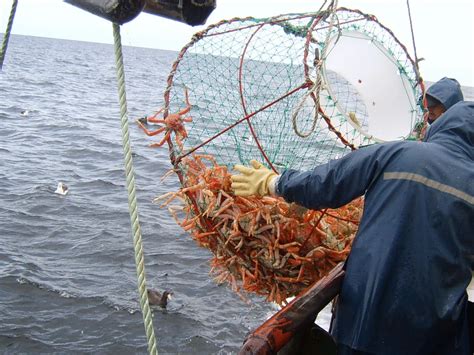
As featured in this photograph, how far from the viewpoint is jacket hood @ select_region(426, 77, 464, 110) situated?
3232 mm

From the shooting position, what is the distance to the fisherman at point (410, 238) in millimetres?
2285

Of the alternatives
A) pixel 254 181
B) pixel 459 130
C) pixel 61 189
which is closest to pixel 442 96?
pixel 459 130

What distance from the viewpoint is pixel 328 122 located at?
303 centimetres

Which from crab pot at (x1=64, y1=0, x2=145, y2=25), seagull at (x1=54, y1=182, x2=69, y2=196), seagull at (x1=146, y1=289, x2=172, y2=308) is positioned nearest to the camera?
crab pot at (x1=64, y1=0, x2=145, y2=25)

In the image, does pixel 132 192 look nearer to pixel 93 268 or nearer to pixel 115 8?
pixel 115 8

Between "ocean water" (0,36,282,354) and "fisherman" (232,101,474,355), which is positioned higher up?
"fisherman" (232,101,474,355)

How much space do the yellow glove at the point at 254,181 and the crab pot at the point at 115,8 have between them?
1.37 meters

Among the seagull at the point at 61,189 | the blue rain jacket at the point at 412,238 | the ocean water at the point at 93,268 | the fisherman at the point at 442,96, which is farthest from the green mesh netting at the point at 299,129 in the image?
the seagull at the point at 61,189

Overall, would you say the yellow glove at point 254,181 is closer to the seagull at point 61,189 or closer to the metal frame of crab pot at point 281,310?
the metal frame of crab pot at point 281,310

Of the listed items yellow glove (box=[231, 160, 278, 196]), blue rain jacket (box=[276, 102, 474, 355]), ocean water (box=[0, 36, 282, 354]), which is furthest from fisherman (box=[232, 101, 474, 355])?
ocean water (box=[0, 36, 282, 354])

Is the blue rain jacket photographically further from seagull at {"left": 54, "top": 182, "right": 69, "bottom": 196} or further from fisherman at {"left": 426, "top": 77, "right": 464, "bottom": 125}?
seagull at {"left": 54, "top": 182, "right": 69, "bottom": 196}

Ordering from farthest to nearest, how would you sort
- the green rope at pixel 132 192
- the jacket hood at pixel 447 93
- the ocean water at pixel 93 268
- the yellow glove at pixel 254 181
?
the ocean water at pixel 93 268
the jacket hood at pixel 447 93
the yellow glove at pixel 254 181
the green rope at pixel 132 192

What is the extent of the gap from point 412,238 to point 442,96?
1.38 metres

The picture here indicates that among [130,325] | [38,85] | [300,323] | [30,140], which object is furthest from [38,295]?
[38,85]
